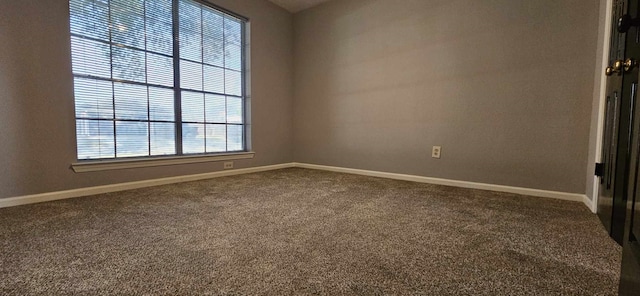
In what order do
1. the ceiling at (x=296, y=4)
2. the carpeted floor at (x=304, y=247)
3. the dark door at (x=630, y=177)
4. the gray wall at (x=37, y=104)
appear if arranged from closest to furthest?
the dark door at (x=630, y=177)
the carpeted floor at (x=304, y=247)
the gray wall at (x=37, y=104)
the ceiling at (x=296, y=4)

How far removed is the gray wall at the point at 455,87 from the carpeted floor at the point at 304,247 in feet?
1.75

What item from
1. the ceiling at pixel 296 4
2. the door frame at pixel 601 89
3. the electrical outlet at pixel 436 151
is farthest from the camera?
the ceiling at pixel 296 4

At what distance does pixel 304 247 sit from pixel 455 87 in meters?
2.32

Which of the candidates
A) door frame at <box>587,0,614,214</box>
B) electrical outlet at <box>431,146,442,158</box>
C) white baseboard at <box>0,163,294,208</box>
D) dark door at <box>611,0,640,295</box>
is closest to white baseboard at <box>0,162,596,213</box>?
white baseboard at <box>0,163,294,208</box>

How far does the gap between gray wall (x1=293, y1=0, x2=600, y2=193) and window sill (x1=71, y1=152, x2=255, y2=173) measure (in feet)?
4.31

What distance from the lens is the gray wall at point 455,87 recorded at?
2.25 m

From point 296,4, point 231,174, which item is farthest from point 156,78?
point 296,4

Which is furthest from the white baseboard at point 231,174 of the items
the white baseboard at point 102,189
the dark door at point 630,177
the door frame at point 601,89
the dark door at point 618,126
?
the dark door at point 630,177

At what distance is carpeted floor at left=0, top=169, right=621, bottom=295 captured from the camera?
3.19ft

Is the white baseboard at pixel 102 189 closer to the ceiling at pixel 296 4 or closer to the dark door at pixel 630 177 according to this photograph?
the ceiling at pixel 296 4

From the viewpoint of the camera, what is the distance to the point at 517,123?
2.45 meters

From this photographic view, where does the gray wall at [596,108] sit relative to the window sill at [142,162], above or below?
above

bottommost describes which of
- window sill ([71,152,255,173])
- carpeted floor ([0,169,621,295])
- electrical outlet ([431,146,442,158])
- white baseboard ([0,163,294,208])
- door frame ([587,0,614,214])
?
carpeted floor ([0,169,621,295])

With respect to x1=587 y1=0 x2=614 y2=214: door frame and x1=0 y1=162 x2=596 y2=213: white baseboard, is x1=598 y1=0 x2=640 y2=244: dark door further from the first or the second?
x1=0 y1=162 x2=596 y2=213: white baseboard
